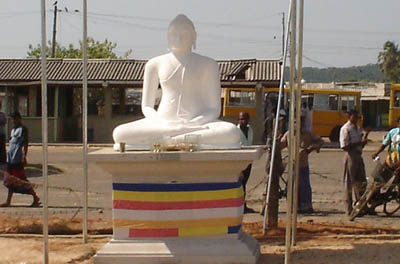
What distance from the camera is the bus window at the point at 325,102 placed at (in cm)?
2691

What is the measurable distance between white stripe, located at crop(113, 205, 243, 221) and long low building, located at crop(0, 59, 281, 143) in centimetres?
1860

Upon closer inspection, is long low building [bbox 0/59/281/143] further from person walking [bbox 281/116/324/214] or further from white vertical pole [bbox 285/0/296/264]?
white vertical pole [bbox 285/0/296/264]

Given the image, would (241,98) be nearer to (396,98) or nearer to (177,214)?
(396,98)

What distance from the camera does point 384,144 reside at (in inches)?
406

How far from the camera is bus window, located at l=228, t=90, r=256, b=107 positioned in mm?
26391

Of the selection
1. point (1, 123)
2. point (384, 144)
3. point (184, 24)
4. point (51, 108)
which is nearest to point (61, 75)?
point (51, 108)

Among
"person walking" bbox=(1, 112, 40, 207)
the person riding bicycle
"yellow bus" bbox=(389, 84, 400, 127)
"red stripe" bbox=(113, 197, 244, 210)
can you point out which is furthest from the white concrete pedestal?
"yellow bus" bbox=(389, 84, 400, 127)

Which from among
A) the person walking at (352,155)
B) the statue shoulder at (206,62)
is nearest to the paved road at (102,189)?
the person walking at (352,155)

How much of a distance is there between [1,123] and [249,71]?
11.9m

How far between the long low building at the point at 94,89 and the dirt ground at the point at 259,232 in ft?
40.0

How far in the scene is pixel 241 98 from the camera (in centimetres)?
2662

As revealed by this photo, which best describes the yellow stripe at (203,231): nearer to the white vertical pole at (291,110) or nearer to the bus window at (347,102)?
the white vertical pole at (291,110)

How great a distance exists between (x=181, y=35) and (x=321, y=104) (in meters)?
20.2

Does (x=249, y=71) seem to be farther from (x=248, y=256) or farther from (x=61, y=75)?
(x=248, y=256)
